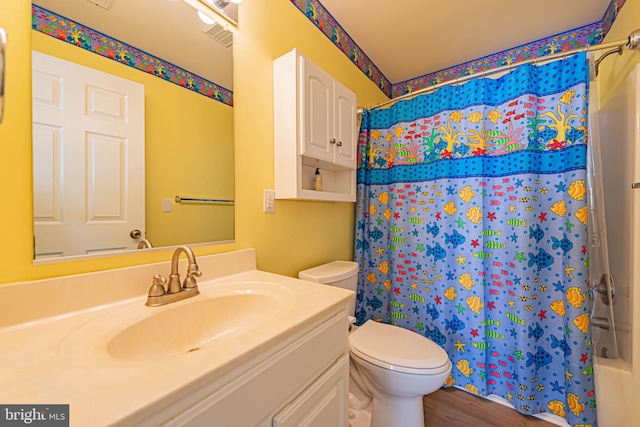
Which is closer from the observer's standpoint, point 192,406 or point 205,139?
point 192,406

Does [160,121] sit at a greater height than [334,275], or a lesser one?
greater

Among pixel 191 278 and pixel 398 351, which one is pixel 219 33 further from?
pixel 398 351

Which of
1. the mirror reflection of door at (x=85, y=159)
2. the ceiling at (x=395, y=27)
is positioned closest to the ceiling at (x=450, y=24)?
the ceiling at (x=395, y=27)

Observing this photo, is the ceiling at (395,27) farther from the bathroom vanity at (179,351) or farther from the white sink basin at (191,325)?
the white sink basin at (191,325)

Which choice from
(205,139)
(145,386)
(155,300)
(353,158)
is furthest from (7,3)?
(353,158)

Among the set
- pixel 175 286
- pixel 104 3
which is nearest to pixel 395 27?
pixel 104 3

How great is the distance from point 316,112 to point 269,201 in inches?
20.6

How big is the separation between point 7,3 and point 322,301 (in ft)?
3.64

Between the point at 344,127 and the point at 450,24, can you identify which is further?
the point at 450,24

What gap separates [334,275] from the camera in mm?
1357

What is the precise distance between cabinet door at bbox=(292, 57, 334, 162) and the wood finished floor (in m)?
1.52

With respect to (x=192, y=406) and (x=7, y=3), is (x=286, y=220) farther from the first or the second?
(x=7, y=3)

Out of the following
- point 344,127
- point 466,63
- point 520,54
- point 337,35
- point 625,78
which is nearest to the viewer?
point 625,78

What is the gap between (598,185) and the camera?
115 cm
